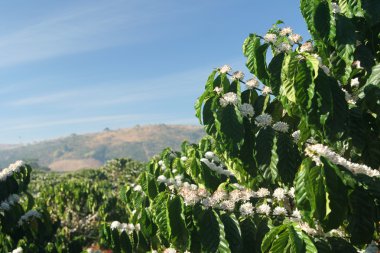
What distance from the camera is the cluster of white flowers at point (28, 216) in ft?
23.6

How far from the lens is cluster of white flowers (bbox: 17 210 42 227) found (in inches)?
283

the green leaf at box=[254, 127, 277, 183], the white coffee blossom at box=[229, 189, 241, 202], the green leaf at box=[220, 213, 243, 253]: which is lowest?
the green leaf at box=[220, 213, 243, 253]

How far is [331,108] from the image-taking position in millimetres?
2980

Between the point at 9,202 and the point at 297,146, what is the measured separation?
17.0 feet

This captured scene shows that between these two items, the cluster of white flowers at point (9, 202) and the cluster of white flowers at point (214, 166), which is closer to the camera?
the cluster of white flowers at point (214, 166)

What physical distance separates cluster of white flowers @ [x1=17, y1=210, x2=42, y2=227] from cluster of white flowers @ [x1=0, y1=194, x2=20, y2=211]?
52 centimetres

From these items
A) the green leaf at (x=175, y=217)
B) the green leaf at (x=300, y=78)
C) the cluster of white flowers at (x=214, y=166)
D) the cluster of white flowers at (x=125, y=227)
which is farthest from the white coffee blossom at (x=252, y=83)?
the cluster of white flowers at (x=125, y=227)

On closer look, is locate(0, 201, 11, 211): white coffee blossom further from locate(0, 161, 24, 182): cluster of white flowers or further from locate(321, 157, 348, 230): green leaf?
locate(321, 157, 348, 230): green leaf

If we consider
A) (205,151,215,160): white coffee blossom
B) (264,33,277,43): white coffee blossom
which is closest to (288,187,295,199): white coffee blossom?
(264,33,277,43): white coffee blossom

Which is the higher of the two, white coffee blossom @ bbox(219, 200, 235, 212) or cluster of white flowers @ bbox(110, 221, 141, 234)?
white coffee blossom @ bbox(219, 200, 235, 212)

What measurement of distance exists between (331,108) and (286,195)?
136 cm

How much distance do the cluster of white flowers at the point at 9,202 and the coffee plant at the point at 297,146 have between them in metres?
3.71

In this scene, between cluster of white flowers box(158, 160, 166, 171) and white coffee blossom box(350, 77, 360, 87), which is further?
cluster of white flowers box(158, 160, 166, 171)

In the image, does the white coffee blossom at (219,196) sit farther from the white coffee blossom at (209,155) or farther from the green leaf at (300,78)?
the white coffee blossom at (209,155)
